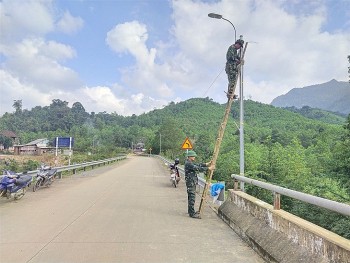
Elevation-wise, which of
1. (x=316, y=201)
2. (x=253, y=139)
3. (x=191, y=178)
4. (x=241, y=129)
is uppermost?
(x=253, y=139)

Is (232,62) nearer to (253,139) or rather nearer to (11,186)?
(11,186)

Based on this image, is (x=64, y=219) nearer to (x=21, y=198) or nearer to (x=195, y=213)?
(x=195, y=213)

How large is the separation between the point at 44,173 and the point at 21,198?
10.6 feet

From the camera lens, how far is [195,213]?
8.85 m

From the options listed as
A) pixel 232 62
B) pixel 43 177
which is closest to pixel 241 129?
pixel 232 62

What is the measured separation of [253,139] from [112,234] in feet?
203

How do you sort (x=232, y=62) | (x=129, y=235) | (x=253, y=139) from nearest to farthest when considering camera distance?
(x=129, y=235)
(x=232, y=62)
(x=253, y=139)

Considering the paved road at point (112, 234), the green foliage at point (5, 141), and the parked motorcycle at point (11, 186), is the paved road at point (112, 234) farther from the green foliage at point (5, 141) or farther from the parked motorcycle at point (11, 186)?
the green foliage at point (5, 141)

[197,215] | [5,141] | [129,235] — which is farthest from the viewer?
[5,141]

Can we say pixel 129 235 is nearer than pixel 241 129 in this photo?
Yes

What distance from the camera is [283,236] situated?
509 cm

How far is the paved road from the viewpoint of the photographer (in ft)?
18.1

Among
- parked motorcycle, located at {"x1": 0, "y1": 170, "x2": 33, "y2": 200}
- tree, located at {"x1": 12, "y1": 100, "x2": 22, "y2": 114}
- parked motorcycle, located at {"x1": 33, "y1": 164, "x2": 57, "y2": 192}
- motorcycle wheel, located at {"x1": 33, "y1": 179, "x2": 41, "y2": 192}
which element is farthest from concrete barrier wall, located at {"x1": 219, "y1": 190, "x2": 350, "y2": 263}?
tree, located at {"x1": 12, "y1": 100, "x2": 22, "y2": 114}

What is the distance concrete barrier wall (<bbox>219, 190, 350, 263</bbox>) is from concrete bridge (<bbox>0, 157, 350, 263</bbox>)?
18 millimetres
